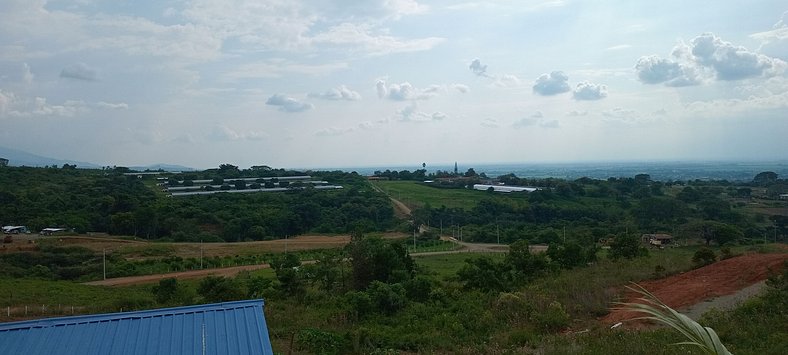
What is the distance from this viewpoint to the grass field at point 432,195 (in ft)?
198

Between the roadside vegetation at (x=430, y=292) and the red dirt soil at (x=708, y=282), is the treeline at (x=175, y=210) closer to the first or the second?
the roadside vegetation at (x=430, y=292)

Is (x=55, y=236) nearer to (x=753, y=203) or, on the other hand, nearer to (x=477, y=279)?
(x=477, y=279)

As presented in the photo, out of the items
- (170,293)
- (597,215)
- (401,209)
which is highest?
(170,293)

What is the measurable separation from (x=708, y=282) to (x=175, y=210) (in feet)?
142

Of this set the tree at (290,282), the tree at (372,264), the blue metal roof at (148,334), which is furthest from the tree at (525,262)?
the blue metal roof at (148,334)

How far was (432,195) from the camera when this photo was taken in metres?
67.6

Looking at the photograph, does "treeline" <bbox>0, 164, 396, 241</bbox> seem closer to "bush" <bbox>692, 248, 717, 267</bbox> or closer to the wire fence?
the wire fence

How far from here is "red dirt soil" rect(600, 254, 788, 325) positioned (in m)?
12.8

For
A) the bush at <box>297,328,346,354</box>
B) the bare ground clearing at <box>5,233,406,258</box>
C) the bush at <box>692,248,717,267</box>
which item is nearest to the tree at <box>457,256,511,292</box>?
the bush at <box>297,328,346,354</box>

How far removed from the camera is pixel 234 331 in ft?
18.1

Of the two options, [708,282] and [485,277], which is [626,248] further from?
[485,277]

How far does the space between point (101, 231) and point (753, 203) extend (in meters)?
64.6

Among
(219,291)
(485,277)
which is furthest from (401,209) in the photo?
(219,291)

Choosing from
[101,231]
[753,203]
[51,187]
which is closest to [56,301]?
[101,231]
